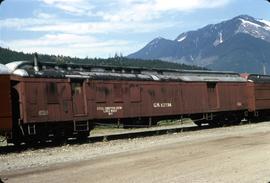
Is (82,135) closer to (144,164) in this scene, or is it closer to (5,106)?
(5,106)

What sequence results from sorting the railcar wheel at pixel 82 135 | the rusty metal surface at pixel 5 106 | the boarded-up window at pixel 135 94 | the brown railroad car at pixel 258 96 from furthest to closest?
the brown railroad car at pixel 258 96 → the boarded-up window at pixel 135 94 → the railcar wheel at pixel 82 135 → the rusty metal surface at pixel 5 106

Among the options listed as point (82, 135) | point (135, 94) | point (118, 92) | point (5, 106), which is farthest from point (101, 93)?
point (5, 106)

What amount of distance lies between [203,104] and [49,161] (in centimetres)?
1771

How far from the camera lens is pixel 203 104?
3272 centimetres

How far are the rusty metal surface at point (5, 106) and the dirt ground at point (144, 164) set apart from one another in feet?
4.94

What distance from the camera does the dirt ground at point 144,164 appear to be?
11680 millimetres

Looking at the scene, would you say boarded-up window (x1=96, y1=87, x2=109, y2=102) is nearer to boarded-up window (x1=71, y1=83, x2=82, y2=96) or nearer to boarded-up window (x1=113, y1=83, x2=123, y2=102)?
boarded-up window (x1=113, y1=83, x2=123, y2=102)

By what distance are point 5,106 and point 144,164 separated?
842cm

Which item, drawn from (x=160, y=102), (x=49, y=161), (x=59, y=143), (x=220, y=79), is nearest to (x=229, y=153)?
(x=49, y=161)

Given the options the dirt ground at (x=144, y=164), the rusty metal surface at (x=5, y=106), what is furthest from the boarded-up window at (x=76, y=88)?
the rusty metal surface at (x=5, y=106)

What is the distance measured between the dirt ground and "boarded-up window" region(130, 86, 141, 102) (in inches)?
256

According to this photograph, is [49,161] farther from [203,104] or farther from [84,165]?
[203,104]

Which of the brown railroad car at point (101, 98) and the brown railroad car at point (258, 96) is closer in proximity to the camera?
the brown railroad car at point (101, 98)

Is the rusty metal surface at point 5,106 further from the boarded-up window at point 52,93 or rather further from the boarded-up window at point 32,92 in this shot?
the boarded-up window at point 52,93
